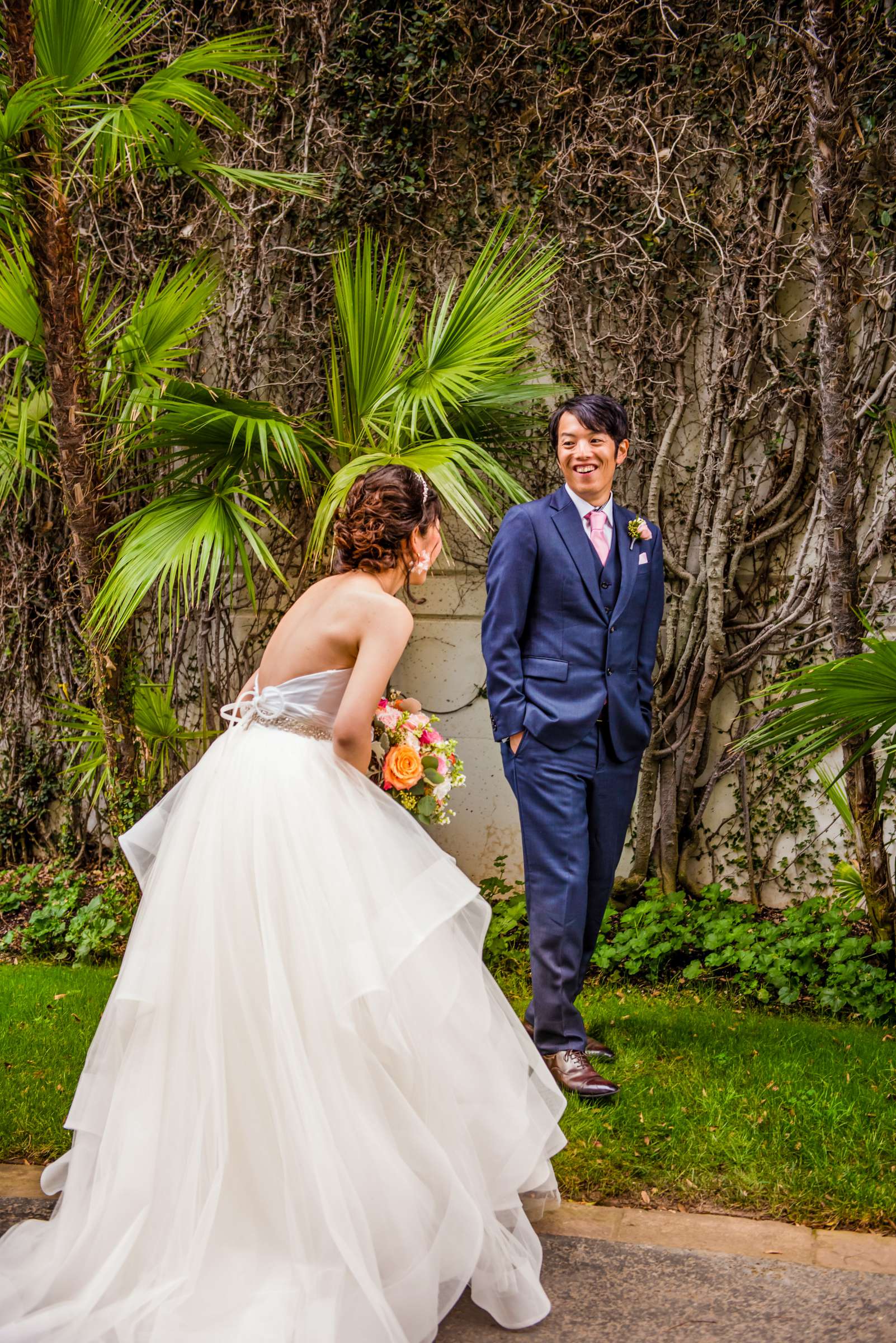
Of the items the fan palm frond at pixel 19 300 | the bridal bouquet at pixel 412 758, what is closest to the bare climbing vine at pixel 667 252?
the fan palm frond at pixel 19 300

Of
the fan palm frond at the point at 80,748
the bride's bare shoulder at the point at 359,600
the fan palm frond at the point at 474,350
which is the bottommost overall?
the fan palm frond at the point at 80,748

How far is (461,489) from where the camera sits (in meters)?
4.16

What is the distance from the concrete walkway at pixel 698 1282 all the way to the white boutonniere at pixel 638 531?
2075 mm

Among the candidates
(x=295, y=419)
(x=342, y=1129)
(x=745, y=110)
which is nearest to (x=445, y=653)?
(x=295, y=419)

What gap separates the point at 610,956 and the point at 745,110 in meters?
3.82

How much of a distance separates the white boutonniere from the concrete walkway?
207 centimetres

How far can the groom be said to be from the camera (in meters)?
3.60

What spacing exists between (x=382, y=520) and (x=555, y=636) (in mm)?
953

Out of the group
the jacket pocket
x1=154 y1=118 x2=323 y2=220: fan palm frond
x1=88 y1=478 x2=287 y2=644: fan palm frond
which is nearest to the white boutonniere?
the jacket pocket

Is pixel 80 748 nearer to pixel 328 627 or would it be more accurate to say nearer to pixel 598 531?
pixel 598 531

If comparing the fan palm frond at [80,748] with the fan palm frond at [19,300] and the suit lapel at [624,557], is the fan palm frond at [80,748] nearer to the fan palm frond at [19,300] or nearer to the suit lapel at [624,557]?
the fan palm frond at [19,300]

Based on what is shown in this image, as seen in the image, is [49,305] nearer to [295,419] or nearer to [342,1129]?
[295,419]

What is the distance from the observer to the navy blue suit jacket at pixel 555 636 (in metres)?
3.62

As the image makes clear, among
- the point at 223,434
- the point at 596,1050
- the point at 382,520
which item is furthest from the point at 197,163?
the point at 596,1050
